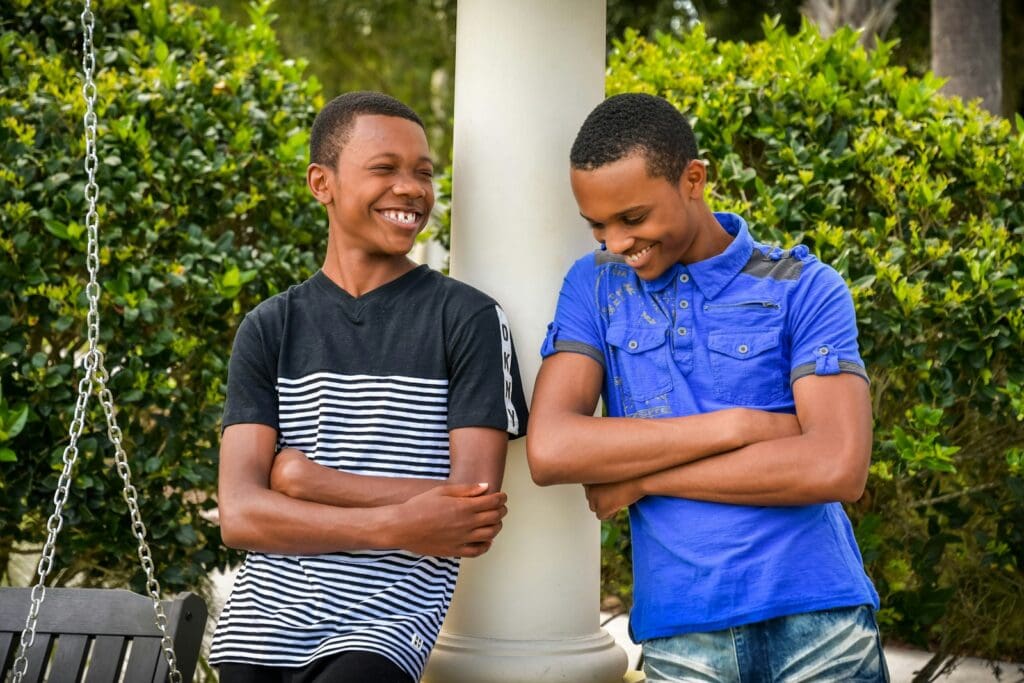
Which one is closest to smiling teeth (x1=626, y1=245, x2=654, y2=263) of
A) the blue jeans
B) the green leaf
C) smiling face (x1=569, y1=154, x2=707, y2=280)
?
smiling face (x1=569, y1=154, x2=707, y2=280)

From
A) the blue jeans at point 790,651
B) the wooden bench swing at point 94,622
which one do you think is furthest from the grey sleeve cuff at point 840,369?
the wooden bench swing at point 94,622

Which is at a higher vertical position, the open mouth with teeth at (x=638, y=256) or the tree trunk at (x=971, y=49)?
the tree trunk at (x=971, y=49)

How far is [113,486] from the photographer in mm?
4258

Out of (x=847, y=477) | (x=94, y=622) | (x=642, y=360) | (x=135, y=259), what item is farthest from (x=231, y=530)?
(x=135, y=259)

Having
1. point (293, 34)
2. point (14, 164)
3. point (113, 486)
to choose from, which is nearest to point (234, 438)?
point (113, 486)

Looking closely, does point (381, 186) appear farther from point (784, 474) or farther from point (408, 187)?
point (784, 474)

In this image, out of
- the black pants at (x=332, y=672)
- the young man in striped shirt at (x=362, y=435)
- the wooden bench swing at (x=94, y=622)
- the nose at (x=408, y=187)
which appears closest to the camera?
the black pants at (x=332, y=672)

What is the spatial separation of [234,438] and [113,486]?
4.89 ft

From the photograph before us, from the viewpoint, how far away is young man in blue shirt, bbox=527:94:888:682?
2.60m

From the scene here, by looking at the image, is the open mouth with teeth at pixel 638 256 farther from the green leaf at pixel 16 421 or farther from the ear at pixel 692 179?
the green leaf at pixel 16 421

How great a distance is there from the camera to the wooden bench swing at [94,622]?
116 inches

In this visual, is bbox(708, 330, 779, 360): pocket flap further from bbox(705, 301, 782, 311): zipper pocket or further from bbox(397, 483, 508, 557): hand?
bbox(397, 483, 508, 557): hand

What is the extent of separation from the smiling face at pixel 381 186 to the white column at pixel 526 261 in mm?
230

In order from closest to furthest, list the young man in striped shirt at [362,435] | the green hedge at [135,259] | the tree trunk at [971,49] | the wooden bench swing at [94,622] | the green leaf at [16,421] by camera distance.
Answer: the young man in striped shirt at [362,435] < the wooden bench swing at [94,622] < the green leaf at [16,421] < the green hedge at [135,259] < the tree trunk at [971,49]
